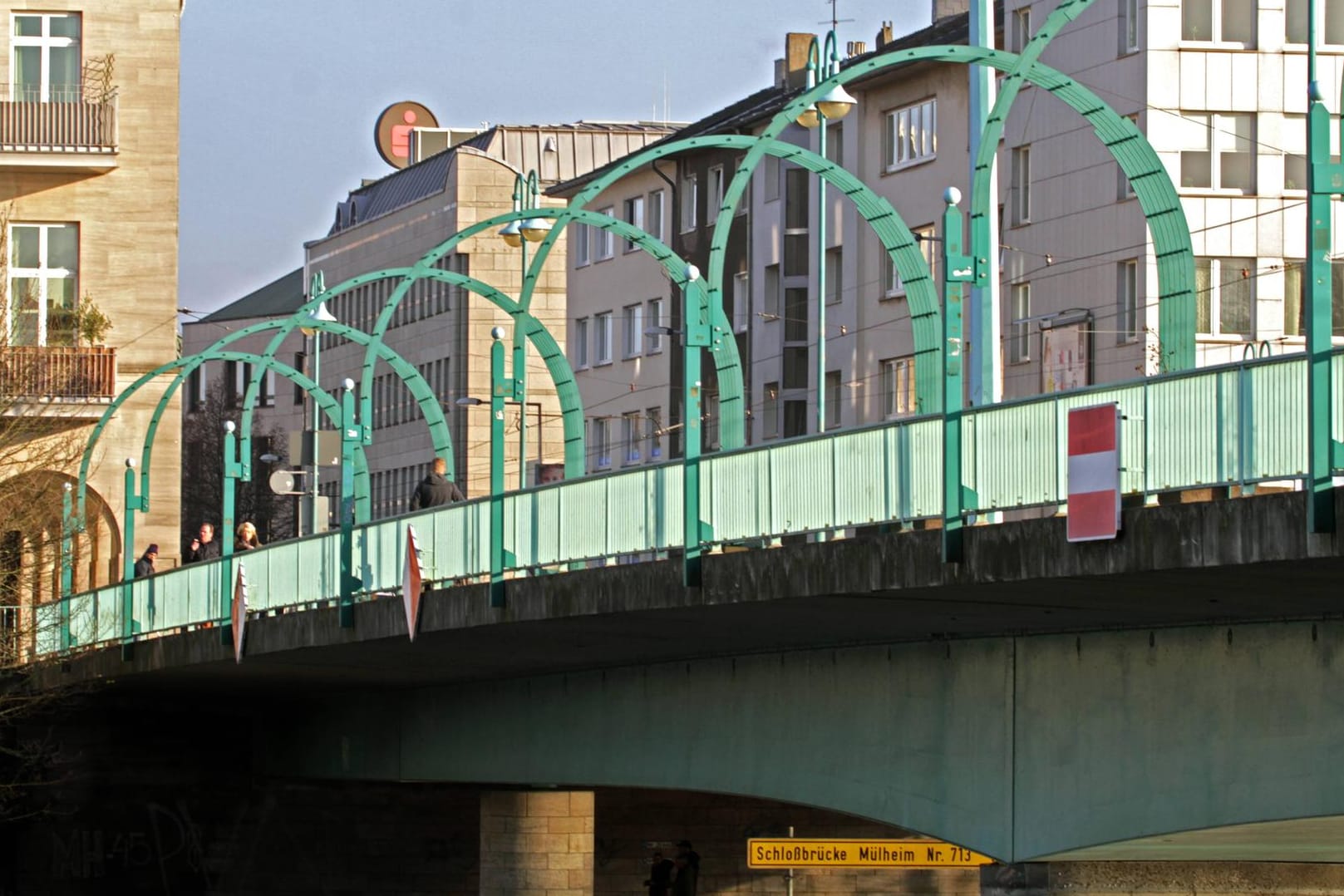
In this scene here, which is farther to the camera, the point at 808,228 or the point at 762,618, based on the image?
the point at 808,228

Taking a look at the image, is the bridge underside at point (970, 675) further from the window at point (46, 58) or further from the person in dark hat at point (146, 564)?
the window at point (46, 58)

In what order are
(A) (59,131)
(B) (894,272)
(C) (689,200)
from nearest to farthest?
(A) (59,131)
(B) (894,272)
(C) (689,200)

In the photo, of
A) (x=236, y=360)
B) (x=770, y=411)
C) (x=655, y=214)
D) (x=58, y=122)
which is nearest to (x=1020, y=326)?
(x=770, y=411)

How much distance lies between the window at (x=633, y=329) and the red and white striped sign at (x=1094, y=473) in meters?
64.1

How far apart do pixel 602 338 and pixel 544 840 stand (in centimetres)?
4583

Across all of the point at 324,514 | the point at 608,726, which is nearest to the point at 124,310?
the point at 324,514

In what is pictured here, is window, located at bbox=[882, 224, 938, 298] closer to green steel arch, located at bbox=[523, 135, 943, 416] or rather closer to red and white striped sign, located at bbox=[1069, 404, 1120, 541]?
green steel arch, located at bbox=[523, 135, 943, 416]

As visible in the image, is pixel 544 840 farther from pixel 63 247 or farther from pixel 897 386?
pixel 897 386

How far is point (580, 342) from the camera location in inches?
3492

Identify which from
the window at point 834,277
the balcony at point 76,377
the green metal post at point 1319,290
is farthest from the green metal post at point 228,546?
the window at point 834,277

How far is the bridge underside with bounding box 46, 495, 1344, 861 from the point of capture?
1895cm

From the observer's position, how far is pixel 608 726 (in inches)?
1253

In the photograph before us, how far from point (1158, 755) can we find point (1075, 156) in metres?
38.8

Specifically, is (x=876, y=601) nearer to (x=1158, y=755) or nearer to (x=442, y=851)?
(x=1158, y=755)
